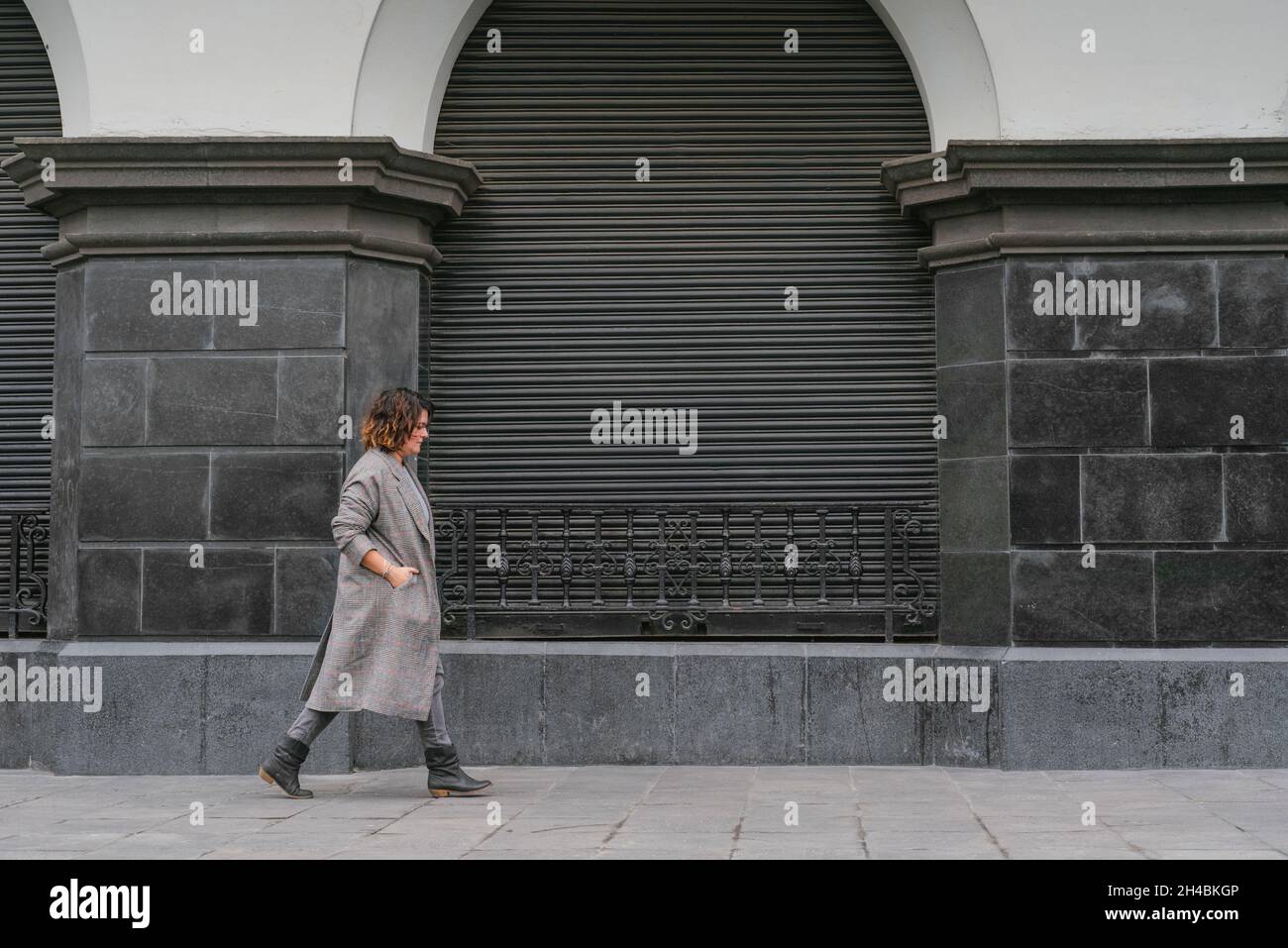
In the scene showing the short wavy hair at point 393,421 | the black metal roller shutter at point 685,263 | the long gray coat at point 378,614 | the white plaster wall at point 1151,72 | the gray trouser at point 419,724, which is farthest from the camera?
the black metal roller shutter at point 685,263

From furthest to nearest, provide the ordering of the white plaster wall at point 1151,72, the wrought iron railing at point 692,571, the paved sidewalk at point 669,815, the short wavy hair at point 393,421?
1. the wrought iron railing at point 692,571
2. the white plaster wall at point 1151,72
3. the short wavy hair at point 393,421
4. the paved sidewalk at point 669,815

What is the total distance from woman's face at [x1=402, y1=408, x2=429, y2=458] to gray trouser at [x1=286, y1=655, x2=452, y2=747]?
1.16 meters

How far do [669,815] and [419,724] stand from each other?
1447 mm

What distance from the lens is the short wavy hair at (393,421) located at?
779 cm

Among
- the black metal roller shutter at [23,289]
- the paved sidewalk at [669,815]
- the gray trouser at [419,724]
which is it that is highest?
the black metal roller shutter at [23,289]

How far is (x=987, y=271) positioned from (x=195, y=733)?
5598mm

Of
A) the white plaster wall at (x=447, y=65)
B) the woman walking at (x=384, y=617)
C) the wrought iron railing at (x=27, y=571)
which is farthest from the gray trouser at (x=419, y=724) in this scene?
the white plaster wall at (x=447, y=65)

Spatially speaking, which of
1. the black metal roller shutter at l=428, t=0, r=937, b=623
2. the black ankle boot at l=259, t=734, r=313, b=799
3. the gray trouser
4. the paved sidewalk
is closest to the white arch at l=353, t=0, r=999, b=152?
the black metal roller shutter at l=428, t=0, r=937, b=623

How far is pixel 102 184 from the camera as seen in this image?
9.27m

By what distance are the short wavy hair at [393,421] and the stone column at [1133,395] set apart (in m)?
3.59

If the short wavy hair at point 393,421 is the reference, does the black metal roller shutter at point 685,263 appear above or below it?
above

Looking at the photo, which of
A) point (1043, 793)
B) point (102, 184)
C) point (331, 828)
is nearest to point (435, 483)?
point (102, 184)

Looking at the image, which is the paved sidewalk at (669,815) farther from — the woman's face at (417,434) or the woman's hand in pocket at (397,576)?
the woman's face at (417,434)

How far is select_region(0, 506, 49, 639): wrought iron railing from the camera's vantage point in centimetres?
972
